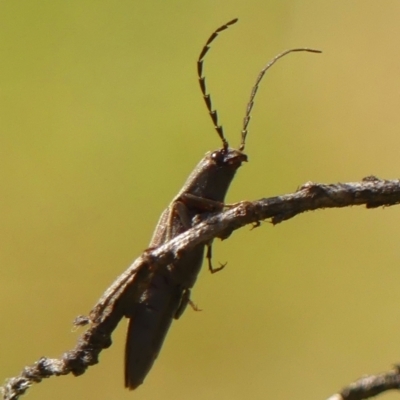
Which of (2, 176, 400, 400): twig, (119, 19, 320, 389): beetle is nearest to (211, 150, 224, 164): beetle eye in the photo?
(119, 19, 320, 389): beetle

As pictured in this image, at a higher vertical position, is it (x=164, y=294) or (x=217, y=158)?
(x=217, y=158)

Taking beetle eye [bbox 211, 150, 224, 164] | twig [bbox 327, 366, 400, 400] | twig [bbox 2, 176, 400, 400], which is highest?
beetle eye [bbox 211, 150, 224, 164]

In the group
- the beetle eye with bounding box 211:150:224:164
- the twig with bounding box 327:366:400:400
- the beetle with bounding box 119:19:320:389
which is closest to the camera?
the twig with bounding box 327:366:400:400

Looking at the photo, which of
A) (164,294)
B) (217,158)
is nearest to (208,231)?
(164,294)

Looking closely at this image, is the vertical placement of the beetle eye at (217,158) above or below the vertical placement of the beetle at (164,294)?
above

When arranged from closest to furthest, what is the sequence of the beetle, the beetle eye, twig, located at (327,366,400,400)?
twig, located at (327,366,400,400)
the beetle
the beetle eye

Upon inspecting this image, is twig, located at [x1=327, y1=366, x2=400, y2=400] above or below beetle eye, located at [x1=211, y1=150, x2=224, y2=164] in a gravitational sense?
below

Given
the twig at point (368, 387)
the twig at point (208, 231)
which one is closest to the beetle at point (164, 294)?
the twig at point (208, 231)

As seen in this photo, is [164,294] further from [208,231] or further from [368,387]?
[368,387]

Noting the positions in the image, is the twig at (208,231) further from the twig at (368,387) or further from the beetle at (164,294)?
the twig at (368,387)

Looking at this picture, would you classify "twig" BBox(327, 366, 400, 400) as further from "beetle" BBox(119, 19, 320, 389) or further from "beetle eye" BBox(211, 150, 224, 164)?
"beetle eye" BBox(211, 150, 224, 164)
